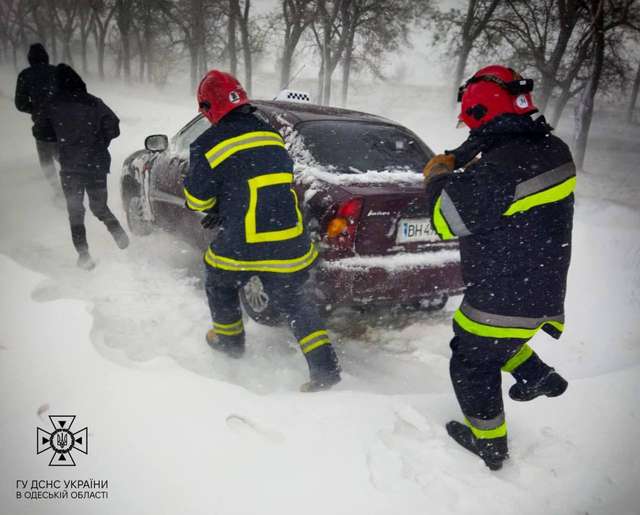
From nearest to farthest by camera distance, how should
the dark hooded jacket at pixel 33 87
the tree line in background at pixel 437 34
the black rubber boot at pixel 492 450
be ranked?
the black rubber boot at pixel 492 450
the dark hooded jacket at pixel 33 87
the tree line in background at pixel 437 34

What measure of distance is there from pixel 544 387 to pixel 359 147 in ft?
6.64

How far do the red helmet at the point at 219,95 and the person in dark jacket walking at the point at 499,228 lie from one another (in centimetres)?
118

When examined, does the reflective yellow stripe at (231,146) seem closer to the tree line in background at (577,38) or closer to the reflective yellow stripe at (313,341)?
the reflective yellow stripe at (313,341)

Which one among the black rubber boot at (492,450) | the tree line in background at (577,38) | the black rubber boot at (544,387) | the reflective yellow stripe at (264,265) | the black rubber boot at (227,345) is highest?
the tree line in background at (577,38)

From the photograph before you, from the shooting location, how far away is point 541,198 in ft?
5.88

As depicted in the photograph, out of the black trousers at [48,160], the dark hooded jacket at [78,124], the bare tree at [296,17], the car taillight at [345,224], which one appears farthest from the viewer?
the bare tree at [296,17]

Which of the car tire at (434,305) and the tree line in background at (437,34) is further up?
the tree line in background at (437,34)

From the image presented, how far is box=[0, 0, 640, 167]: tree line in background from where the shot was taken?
11188 mm

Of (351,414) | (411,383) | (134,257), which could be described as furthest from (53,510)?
(134,257)

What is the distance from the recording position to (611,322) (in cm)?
395

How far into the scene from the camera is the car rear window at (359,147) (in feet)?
10.1

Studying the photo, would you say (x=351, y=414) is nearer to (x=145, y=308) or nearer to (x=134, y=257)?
(x=145, y=308)

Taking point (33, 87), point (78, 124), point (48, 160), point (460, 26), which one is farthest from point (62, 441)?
point (460, 26)

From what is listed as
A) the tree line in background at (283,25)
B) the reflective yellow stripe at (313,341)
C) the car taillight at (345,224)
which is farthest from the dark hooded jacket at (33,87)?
the tree line in background at (283,25)
